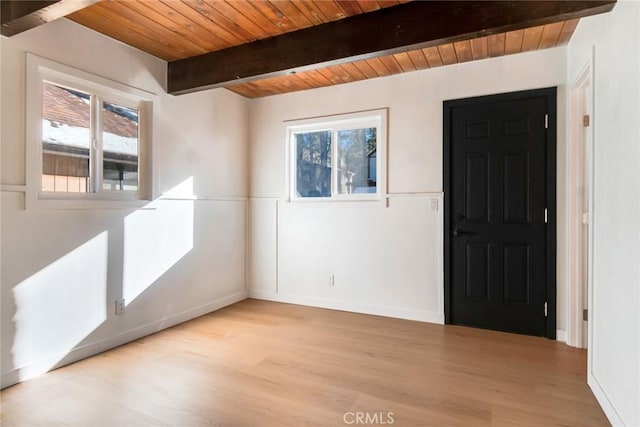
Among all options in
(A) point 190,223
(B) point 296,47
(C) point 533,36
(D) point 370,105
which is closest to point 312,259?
(A) point 190,223

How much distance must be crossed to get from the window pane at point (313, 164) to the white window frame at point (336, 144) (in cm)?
5

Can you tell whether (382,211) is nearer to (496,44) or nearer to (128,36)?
(496,44)

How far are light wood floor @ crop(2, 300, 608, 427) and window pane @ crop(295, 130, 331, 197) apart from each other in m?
1.66

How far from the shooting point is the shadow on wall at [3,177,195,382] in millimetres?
2268

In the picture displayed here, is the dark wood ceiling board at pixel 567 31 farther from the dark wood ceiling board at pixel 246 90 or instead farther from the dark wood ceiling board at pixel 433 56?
the dark wood ceiling board at pixel 246 90

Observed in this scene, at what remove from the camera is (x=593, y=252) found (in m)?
2.10

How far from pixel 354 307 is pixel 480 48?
9.15ft

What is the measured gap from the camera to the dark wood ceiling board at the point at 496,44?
2738 millimetres

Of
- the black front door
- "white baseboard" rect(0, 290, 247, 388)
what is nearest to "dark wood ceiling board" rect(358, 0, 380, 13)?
the black front door

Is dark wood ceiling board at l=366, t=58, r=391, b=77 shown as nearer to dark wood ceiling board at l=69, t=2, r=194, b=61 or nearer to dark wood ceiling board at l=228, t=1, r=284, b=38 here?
dark wood ceiling board at l=228, t=1, r=284, b=38

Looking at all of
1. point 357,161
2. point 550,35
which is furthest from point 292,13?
point 550,35

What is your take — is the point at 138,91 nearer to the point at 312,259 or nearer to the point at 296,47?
the point at 296,47

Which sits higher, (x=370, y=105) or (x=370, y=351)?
(x=370, y=105)

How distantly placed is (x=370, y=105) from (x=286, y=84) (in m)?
0.97
